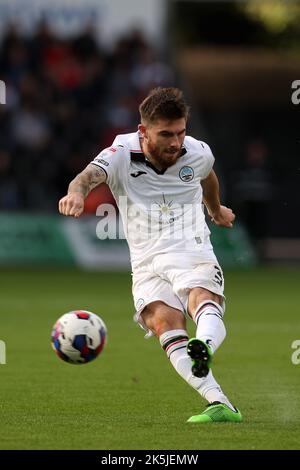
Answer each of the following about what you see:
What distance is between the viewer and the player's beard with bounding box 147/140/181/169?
798 cm

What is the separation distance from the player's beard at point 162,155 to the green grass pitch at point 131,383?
1664 millimetres

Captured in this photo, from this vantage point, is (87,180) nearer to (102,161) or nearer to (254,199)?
(102,161)

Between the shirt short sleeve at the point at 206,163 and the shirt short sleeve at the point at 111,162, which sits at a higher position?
the shirt short sleeve at the point at 206,163

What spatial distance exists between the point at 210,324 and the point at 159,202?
1.02 m

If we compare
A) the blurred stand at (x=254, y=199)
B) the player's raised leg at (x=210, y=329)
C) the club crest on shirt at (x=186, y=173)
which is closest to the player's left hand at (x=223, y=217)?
the club crest on shirt at (x=186, y=173)

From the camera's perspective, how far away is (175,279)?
8039 millimetres

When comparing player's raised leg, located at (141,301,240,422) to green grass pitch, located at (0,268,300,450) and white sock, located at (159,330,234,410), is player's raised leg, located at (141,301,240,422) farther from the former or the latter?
green grass pitch, located at (0,268,300,450)

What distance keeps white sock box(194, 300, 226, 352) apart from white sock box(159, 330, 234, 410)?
0.20m

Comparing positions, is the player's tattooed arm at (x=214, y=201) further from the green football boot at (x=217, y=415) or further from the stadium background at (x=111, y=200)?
the green football boot at (x=217, y=415)

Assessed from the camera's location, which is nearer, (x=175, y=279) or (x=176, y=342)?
(x=176, y=342)

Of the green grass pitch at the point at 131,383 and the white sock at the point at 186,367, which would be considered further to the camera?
the white sock at the point at 186,367

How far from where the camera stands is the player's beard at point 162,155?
798cm

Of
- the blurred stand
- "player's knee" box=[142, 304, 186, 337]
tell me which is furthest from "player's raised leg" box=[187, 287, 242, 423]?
the blurred stand

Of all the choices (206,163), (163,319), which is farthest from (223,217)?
(163,319)
